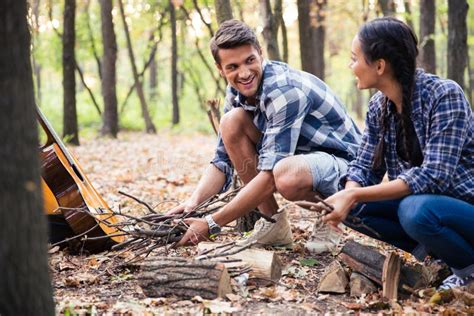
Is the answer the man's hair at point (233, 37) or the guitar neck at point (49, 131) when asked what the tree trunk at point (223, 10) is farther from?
the guitar neck at point (49, 131)

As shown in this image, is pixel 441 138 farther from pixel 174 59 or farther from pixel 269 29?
pixel 174 59

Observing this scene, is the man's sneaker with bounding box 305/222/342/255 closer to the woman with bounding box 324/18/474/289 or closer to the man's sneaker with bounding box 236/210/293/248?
the man's sneaker with bounding box 236/210/293/248

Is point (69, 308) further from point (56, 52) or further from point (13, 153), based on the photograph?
point (56, 52)

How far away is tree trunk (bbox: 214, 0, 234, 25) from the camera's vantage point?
5.32m

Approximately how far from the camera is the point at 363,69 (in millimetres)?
3254

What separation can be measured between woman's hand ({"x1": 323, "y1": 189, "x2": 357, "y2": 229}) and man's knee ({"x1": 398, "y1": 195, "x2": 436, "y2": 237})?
0.90 feet

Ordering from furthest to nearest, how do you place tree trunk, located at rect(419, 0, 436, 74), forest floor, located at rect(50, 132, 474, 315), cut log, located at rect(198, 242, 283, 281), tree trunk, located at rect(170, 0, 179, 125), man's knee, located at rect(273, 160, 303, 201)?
tree trunk, located at rect(170, 0, 179, 125) → tree trunk, located at rect(419, 0, 436, 74) → man's knee, located at rect(273, 160, 303, 201) → cut log, located at rect(198, 242, 283, 281) → forest floor, located at rect(50, 132, 474, 315)

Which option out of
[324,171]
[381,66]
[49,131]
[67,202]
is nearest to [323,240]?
[324,171]

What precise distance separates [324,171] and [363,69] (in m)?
0.79

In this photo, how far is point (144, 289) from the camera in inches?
127

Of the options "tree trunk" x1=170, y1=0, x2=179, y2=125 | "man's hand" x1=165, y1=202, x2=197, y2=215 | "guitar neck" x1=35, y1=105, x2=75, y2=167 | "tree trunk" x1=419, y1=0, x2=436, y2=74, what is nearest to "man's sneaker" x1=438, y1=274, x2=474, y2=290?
"man's hand" x1=165, y1=202, x2=197, y2=215

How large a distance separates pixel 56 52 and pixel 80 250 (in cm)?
1694

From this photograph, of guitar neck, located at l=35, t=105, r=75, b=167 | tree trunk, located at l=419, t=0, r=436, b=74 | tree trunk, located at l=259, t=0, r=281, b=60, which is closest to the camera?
guitar neck, located at l=35, t=105, r=75, b=167

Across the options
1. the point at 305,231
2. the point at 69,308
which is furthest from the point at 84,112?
the point at 69,308
